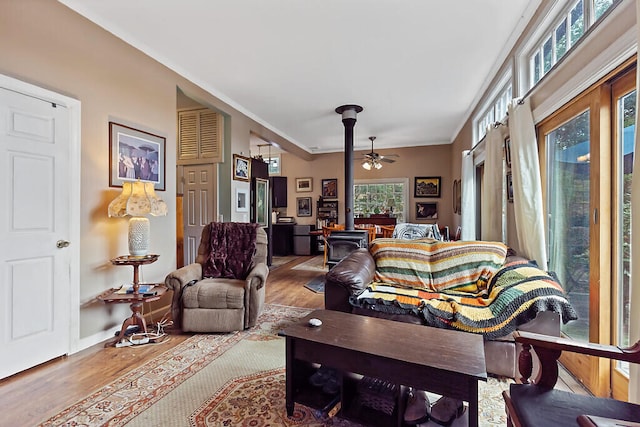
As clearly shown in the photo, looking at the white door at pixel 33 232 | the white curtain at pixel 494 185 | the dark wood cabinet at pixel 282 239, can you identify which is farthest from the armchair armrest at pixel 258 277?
the dark wood cabinet at pixel 282 239

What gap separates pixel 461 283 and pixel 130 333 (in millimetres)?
3023

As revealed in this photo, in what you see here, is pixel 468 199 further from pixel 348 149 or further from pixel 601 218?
pixel 601 218

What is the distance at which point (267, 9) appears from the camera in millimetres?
2479

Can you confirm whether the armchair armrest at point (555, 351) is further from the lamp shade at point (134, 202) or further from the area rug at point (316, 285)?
the area rug at point (316, 285)

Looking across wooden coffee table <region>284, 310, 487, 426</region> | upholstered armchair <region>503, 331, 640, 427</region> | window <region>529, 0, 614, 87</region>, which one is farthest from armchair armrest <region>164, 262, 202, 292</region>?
window <region>529, 0, 614, 87</region>

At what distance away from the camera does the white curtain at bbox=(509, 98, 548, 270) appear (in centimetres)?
233

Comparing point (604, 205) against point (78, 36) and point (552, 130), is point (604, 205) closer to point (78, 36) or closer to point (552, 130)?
point (552, 130)

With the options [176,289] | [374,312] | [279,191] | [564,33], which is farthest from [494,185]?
[279,191]

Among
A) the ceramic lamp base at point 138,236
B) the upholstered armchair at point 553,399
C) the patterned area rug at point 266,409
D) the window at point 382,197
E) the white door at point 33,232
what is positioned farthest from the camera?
the window at point 382,197

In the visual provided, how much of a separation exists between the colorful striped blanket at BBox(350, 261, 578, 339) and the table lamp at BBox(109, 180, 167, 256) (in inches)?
75.0

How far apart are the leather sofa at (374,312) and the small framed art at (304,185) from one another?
5.45 meters

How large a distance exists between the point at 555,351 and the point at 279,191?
7559mm

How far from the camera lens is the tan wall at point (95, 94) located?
217 centimetres

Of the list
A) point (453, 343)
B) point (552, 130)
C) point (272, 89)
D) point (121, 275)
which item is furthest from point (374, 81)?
point (121, 275)
